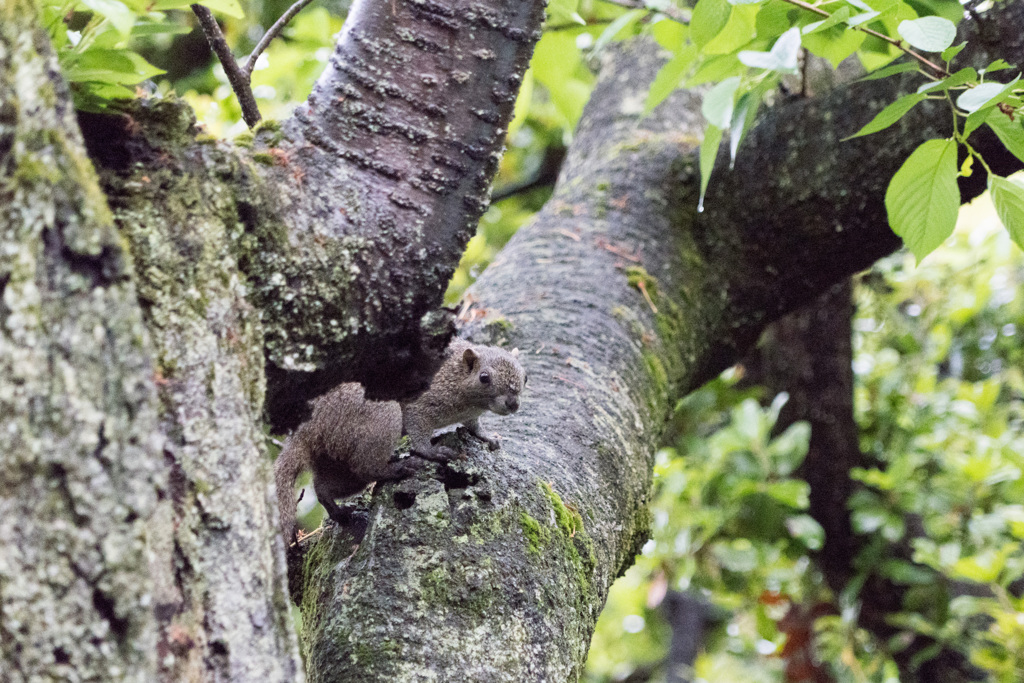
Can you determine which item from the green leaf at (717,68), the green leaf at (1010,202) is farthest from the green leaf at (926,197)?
the green leaf at (717,68)

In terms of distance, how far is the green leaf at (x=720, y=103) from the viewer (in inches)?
68.2

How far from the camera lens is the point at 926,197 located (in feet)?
5.54

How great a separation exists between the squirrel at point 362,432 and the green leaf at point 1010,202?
1.15 m

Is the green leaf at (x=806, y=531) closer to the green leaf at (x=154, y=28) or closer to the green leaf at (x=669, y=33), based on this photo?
the green leaf at (x=669, y=33)

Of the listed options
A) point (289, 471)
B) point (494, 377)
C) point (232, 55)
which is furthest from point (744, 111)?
point (289, 471)

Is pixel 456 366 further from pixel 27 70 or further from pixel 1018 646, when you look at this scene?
pixel 1018 646

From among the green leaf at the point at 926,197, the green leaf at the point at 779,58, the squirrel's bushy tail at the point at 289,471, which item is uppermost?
the green leaf at the point at 779,58

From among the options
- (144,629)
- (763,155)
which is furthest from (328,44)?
(144,629)

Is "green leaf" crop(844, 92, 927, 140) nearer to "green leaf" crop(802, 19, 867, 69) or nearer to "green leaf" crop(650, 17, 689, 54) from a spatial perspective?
"green leaf" crop(802, 19, 867, 69)

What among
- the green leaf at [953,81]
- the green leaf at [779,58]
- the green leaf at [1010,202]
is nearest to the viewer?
the green leaf at [779,58]

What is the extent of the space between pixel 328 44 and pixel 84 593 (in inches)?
110

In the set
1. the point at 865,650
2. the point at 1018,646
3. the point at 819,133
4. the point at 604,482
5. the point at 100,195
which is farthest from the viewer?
the point at 865,650

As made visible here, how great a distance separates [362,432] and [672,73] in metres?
1.23

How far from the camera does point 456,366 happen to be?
2764 millimetres
